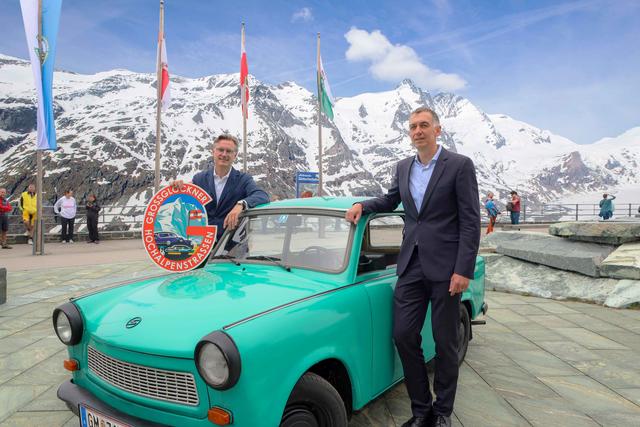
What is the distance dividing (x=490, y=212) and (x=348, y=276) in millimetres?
18285

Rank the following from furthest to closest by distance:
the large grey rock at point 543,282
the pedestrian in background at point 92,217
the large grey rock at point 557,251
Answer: the pedestrian in background at point 92,217 < the large grey rock at point 557,251 < the large grey rock at point 543,282

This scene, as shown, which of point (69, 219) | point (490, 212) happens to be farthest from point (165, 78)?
point (490, 212)

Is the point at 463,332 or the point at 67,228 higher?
the point at 67,228

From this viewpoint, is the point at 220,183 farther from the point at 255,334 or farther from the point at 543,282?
the point at 543,282

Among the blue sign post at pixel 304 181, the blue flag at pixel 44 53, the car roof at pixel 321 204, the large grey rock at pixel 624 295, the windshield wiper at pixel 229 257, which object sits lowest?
the large grey rock at pixel 624 295

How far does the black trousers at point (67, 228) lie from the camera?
15.3 m

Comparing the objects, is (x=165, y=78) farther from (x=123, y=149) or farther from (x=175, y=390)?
(x=123, y=149)

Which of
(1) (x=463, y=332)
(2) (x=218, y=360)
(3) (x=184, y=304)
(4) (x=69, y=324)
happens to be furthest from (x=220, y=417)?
(1) (x=463, y=332)

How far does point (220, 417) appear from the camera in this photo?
192cm

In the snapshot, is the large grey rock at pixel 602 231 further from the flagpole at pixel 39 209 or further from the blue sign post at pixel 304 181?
the flagpole at pixel 39 209

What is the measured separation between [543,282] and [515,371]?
13.4ft

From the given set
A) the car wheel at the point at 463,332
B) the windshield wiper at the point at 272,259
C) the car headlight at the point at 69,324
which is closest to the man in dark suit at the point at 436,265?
the windshield wiper at the point at 272,259

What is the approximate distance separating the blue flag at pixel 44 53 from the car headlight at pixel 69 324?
35.4ft

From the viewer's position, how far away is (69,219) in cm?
1541
